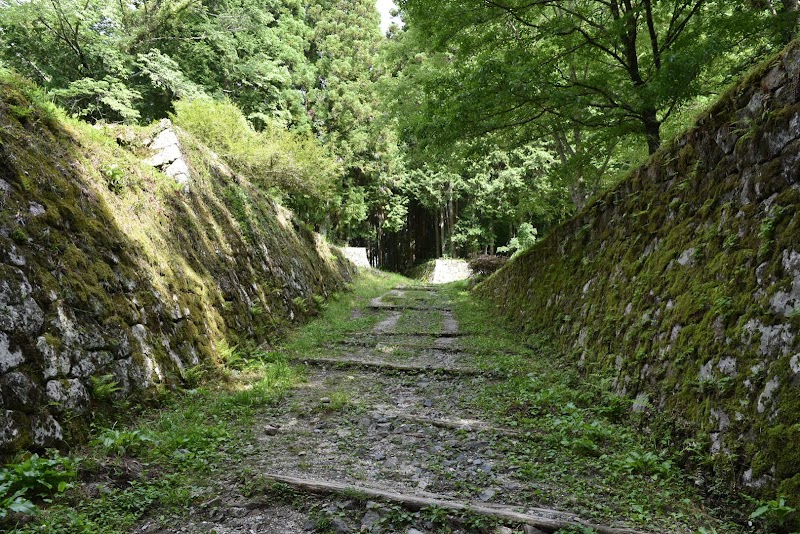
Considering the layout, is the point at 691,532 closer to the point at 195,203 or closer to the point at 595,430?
the point at 595,430

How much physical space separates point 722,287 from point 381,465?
305 cm

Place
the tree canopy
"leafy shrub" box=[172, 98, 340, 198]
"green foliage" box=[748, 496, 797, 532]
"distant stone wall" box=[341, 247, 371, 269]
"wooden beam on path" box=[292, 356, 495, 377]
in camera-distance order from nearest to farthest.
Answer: "green foliage" box=[748, 496, 797, 532] < "wooden beam on path" box=[292, 356, 495, 377] < the tree canopy < "leafy shrub" box=[172, 98, 340, 198] < "distant stone wall" box=[341, 247, 371, 269]

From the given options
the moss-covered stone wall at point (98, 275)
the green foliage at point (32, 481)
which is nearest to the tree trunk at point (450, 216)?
the moss-covered stone wall at point (98, 275)

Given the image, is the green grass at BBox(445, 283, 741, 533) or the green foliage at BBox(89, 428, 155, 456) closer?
the green grass at BBox(445, 283, 741, 533)

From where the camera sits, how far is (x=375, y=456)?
381 cm

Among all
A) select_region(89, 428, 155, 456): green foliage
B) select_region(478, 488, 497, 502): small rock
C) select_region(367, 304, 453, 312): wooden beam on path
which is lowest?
select_region(478, 488, 497, 502): small rock

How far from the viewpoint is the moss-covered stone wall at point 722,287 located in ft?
8.95

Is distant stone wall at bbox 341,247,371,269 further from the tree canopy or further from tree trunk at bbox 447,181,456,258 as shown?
tree trunk at bbox 447,181,456,258

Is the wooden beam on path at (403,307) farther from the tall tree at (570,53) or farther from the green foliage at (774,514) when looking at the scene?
the green foliage at (774,514)

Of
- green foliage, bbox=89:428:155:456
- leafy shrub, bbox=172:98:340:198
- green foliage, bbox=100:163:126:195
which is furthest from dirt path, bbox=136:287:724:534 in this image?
leafy shrub, bbox=172:98:340:198

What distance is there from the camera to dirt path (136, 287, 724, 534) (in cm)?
277

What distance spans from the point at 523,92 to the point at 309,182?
8.29m

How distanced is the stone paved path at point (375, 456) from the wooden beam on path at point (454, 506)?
17 millimetres

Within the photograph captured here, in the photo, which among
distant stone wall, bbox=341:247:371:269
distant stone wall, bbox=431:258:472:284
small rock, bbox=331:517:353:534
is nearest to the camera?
small rock, bbox=331:517:353:534
